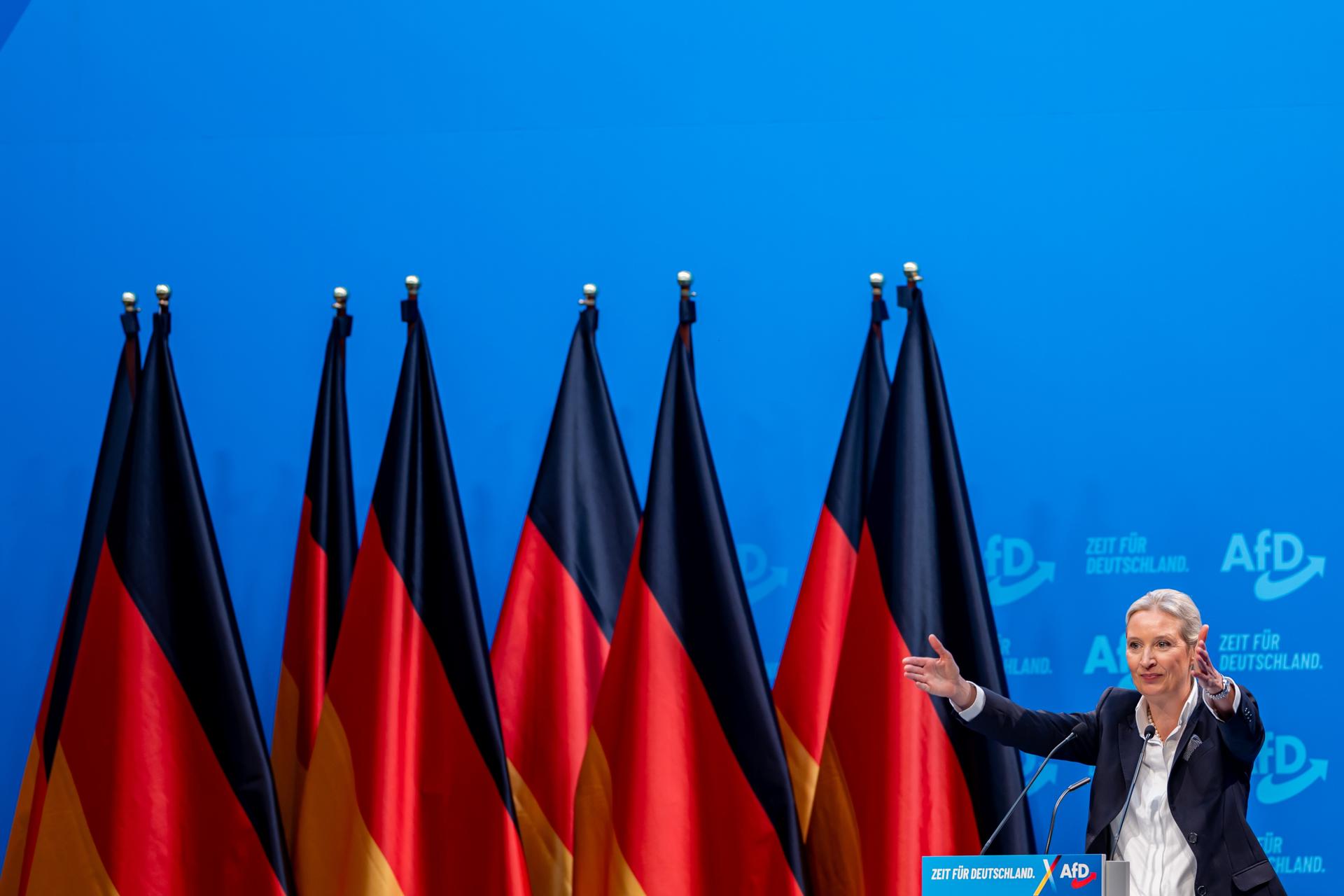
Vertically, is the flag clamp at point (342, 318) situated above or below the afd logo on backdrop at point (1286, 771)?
above

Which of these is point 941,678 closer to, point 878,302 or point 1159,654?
point 1159,654

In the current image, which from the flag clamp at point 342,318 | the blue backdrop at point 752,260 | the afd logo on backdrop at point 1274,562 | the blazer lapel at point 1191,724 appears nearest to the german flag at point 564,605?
the blue backdrop at point 752,260

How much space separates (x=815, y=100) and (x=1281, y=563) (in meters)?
1.79

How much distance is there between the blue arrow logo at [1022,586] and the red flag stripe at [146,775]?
1920mm

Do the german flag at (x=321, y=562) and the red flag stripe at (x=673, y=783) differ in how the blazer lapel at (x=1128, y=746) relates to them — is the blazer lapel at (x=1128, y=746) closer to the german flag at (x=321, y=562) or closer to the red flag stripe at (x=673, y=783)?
the red flag stripe at (x=673, y=783)

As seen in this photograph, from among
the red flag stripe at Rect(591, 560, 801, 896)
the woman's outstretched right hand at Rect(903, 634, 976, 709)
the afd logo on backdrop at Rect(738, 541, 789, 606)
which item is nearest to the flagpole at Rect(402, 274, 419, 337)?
the red flag stripe at Rect(591, 560, 801, 896)

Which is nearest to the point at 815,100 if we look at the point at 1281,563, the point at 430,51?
the point at 430,51

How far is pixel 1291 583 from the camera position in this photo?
11.1ft

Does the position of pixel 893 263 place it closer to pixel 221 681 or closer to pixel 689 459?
pixel 689 459

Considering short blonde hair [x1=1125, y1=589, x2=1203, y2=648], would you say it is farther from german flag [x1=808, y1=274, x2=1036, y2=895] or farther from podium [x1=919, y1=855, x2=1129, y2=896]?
podium [x1=919, y1=855, x2=1129, y2=896]

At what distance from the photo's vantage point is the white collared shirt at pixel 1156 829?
2.32 metres

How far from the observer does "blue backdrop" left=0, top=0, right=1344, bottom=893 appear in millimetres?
3451

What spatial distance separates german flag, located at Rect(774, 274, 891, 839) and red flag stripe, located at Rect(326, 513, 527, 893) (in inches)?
31.0

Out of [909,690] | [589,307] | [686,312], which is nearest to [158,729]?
[589,307]
